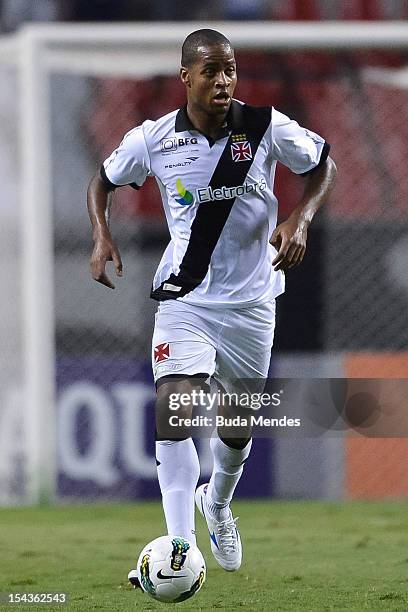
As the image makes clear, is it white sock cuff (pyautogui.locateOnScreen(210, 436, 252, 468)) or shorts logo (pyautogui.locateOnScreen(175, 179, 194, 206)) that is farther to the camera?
white sock cuff (pyautogui.locateOnScreen(210, 436, 252, 468))

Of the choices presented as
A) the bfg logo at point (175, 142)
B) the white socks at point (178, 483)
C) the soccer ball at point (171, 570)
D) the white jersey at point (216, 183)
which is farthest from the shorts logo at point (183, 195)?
the soccer ball at point (171, 570)

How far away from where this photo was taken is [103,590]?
5258 mm

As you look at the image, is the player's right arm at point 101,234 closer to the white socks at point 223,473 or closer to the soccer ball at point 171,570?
the soccer ball at point 171,570

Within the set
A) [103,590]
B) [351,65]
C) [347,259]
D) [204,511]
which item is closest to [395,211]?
[347,259]

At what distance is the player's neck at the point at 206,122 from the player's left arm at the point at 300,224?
0.42m

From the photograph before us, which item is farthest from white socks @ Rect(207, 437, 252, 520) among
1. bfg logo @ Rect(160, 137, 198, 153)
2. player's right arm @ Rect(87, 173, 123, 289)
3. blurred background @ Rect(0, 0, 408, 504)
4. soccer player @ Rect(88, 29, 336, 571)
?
blurred background @ Rect(0, 0, 408, 504)

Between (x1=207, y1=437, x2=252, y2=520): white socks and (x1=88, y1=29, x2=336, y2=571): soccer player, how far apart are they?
0.43 metres

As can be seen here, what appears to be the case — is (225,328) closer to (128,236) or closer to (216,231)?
(216,231)

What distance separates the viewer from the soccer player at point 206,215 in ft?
15.8

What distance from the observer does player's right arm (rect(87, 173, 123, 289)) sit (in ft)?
15.9

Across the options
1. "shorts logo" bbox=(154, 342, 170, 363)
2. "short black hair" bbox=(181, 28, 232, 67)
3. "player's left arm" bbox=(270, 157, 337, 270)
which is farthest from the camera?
"shorts logo" bbox=(154, 342, 170, 363)

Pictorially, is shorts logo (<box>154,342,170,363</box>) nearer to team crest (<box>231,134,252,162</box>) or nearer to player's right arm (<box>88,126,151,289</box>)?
player's right arm (<box>88,126,151,289</box>)

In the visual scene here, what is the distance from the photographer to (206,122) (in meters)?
5.02

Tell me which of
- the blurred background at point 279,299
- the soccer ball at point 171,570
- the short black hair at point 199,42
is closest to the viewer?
the soccer ball at point 171,570
